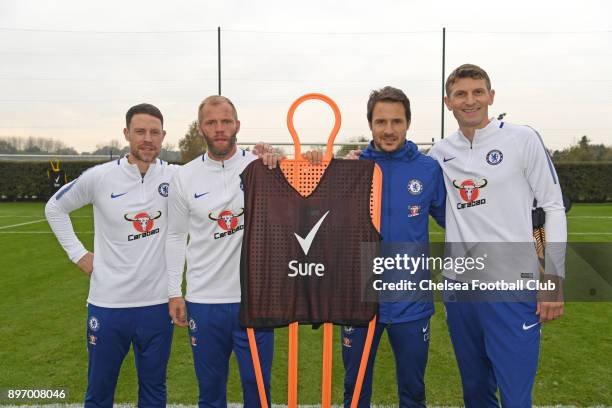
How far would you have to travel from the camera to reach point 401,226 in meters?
2.80

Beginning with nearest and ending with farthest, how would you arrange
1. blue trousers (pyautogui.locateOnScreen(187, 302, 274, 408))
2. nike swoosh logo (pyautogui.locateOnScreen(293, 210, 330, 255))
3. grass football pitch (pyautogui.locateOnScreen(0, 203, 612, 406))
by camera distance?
nike swoosh logo (pyautogui.locateOnScreen(293, 210, 330, 255))
blue trousers (pyautogui.locateOnScreen(187, 302, 274, 408))
grass football pitch (pyautogui.locateOnScreen(0, 203, 612, 406))

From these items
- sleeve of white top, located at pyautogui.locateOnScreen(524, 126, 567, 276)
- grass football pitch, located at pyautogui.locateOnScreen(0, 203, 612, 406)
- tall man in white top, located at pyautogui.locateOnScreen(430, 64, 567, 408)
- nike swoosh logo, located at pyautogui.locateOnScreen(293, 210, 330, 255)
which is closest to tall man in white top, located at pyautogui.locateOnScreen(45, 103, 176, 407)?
grass football pitch, located at pyautogui.locateOnScreen(0, 203, 612, 406)

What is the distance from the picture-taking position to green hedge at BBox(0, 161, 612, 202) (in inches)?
880

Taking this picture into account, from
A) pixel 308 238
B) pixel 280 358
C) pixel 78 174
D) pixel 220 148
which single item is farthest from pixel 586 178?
pixel 78 174

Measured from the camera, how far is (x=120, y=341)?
10.5ft

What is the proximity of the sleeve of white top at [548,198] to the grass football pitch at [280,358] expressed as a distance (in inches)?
74.6

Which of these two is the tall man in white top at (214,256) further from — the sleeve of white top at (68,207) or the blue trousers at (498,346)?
the blue trousers at (498,346)

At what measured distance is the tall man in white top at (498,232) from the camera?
9.12 ft

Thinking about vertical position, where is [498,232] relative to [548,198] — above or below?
below

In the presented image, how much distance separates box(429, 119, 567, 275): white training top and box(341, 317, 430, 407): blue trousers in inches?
24.7

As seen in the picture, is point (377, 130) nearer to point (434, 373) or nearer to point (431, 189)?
point (431, 189)

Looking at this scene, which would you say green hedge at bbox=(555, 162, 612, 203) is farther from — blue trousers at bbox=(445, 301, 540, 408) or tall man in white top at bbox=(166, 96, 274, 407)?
tall man in white top at bbox=(166, 96, 274, 407)

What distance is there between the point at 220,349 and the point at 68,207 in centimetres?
156

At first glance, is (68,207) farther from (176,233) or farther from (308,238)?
A: (308,238)
